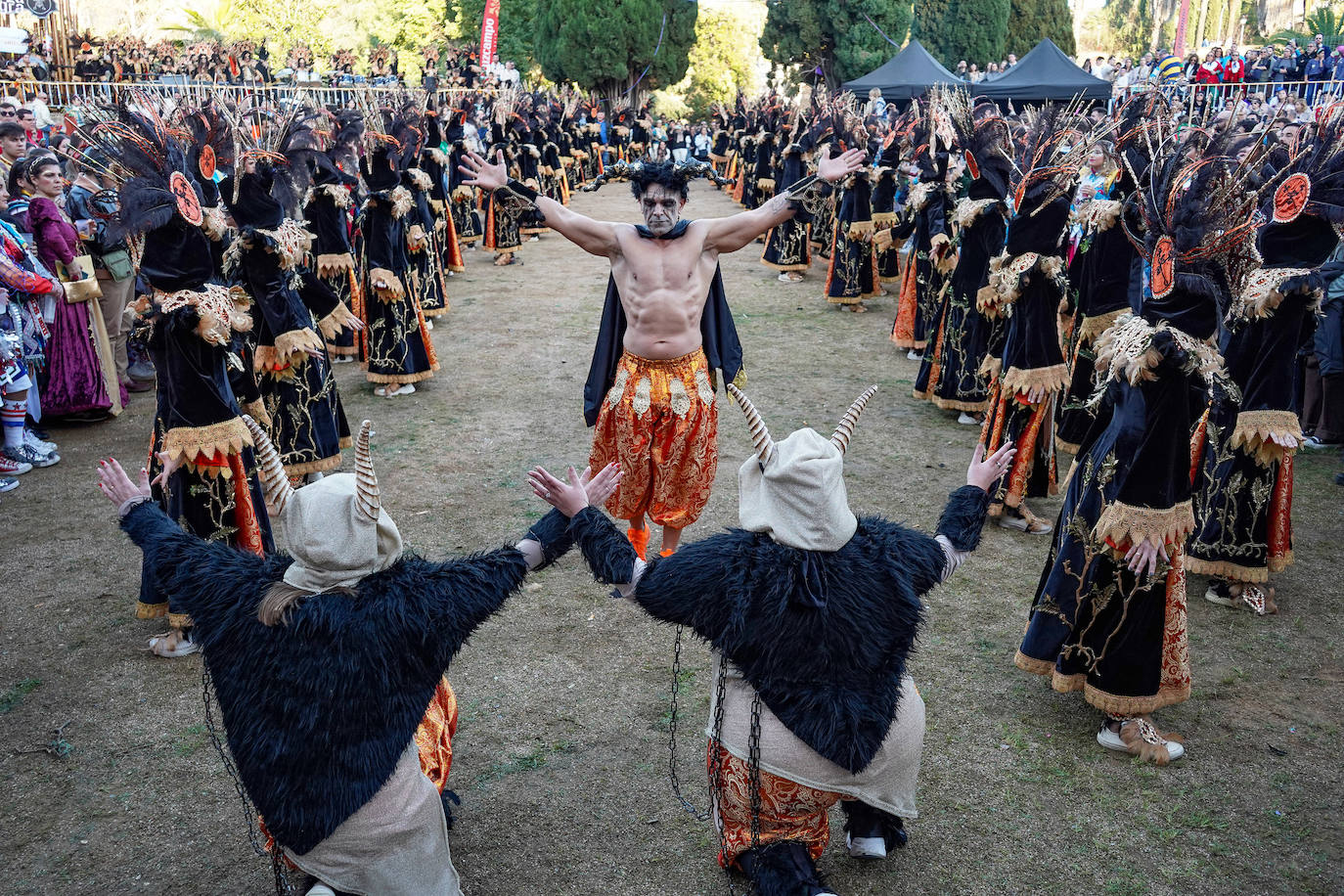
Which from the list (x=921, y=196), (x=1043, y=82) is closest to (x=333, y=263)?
(x=921, y=196)

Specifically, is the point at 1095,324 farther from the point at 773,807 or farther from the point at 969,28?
the point at 969,28

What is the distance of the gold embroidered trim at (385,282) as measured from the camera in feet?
26.6

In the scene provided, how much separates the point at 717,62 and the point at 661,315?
5143cm

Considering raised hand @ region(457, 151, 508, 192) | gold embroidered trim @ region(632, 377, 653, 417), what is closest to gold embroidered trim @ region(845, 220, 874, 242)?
raised hand @ region(457, 151, 508, 192)

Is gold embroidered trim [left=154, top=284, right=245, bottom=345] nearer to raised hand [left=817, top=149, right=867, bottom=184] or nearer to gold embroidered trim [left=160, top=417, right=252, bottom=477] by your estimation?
gold embroidered trim [left=160, top=417, right=252, bottom=477]

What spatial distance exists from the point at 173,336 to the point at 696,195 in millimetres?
22826

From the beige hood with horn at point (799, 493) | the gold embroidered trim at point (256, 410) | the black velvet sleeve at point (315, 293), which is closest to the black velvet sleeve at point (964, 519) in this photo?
the beige hood with horn at point (799, 493)

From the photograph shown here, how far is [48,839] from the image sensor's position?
347cm

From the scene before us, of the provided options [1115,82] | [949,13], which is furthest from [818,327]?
[949,13]

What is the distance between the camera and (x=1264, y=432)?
15.9 ft

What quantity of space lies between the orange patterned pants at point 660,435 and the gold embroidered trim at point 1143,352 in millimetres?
1916

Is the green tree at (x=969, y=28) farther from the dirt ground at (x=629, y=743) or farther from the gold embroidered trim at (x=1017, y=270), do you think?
the dirt ground at (x=629, y=743)

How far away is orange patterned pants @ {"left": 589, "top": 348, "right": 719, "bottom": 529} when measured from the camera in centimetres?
488

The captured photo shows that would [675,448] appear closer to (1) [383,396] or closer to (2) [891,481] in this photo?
(2) [891,481]
